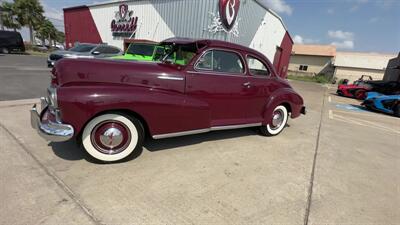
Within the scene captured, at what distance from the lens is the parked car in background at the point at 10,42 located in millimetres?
22188

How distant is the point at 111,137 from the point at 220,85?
1.88 meters

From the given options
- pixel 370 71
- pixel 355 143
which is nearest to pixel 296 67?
pixel 370 71

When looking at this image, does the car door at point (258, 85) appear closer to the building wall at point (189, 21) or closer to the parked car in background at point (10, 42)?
the building wall at point (189, 21)

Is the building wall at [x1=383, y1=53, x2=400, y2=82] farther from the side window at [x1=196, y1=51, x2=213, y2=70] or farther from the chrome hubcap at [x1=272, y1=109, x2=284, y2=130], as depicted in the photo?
the side window at [x1=196, y1=51, x2=213, y2=70]

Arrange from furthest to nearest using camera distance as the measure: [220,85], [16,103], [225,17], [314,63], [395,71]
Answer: [314,63]
[395,71]
[225,17]
[16,103]
[220,85]

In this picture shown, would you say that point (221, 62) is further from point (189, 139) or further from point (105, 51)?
point (105, 51)

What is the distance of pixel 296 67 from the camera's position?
43250 mm

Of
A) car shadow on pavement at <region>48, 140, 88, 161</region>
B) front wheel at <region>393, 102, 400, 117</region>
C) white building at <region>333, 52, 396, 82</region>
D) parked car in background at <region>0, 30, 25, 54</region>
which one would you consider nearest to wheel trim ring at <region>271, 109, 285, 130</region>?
car shadow on pavement at <region>48, 140, 88, 161</region>

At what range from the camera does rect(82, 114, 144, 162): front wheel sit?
2939 millimetres

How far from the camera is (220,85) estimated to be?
377 centimetres

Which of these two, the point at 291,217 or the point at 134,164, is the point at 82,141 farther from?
the point at 291,217

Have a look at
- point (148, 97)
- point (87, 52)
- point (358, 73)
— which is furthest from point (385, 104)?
point (358, 73)

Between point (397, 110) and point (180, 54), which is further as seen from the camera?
point (397, 110)

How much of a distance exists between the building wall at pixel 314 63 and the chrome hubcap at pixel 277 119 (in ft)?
135
